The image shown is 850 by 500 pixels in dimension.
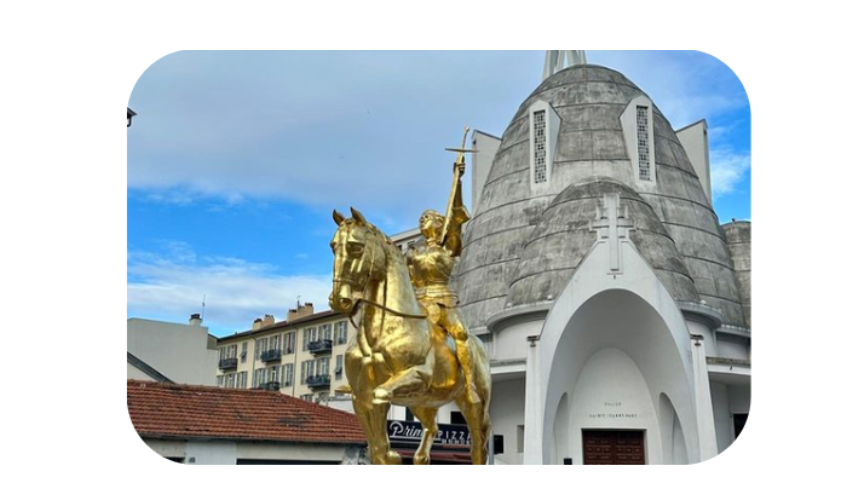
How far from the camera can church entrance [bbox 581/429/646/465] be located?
25.2 m

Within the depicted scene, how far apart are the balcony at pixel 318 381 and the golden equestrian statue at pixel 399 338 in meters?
36.1

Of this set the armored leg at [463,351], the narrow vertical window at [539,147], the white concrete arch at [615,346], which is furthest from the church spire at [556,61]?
the armored leg at [463,351]

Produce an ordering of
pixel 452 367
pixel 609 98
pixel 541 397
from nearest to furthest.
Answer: pixel 452 367
pixel 541 397
pixel 609 98

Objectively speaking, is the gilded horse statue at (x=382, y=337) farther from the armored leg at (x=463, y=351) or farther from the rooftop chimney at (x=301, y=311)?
the rooftop chimney at (x=301, y=311)

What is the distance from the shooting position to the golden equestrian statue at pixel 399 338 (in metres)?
7.95

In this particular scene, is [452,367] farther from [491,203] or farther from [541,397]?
[491,203]

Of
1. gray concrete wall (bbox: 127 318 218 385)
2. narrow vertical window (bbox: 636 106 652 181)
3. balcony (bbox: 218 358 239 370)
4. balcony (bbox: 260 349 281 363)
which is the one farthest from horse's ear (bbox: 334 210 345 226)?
balcony (bbox: 218 358 239 370)

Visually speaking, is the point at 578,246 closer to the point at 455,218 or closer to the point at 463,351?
the point at 455,218

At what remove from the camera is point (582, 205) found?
2711cm

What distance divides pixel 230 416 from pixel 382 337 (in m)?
8.15

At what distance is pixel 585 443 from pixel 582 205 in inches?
298

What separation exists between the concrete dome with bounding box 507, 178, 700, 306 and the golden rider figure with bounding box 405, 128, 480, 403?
16743mm

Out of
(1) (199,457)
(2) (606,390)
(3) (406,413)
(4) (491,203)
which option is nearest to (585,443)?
(2) (606,390)

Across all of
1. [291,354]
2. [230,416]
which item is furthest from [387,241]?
[291,354]
